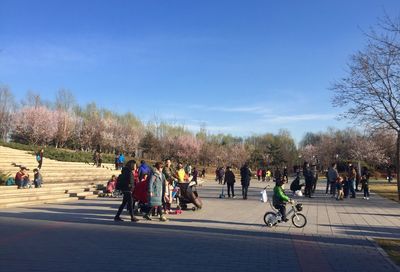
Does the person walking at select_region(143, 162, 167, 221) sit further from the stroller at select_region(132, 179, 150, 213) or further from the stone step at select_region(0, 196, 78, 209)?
the stone step at select_region(0, 196, 78, 209)

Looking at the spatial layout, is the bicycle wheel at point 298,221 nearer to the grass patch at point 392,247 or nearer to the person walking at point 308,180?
the grass patch at point 392,247

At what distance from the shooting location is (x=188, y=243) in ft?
30.0

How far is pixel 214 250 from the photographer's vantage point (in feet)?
27.6

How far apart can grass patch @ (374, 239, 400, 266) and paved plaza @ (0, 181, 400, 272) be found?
212 millimetres

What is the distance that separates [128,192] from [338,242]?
5.91 metres

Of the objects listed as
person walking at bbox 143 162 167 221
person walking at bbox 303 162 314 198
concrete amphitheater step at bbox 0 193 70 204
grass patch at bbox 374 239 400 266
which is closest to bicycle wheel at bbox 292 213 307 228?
grass patch at bbox 374 239 400 266

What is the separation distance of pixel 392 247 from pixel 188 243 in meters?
4.39

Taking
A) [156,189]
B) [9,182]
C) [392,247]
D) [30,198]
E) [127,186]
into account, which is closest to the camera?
[392,247]

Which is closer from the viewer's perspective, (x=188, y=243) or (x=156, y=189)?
(x=188, y=243)

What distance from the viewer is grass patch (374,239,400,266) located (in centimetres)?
814

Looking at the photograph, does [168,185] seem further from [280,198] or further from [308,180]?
[308,180]

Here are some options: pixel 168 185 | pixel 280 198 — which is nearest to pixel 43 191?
pixel 168 185

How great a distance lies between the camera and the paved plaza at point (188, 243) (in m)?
7.13

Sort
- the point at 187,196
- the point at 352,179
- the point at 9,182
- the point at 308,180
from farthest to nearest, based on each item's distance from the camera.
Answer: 1. the point at 352,179
2. the point at 308,180
3. the point at 9,182
4. the point at 187,196
